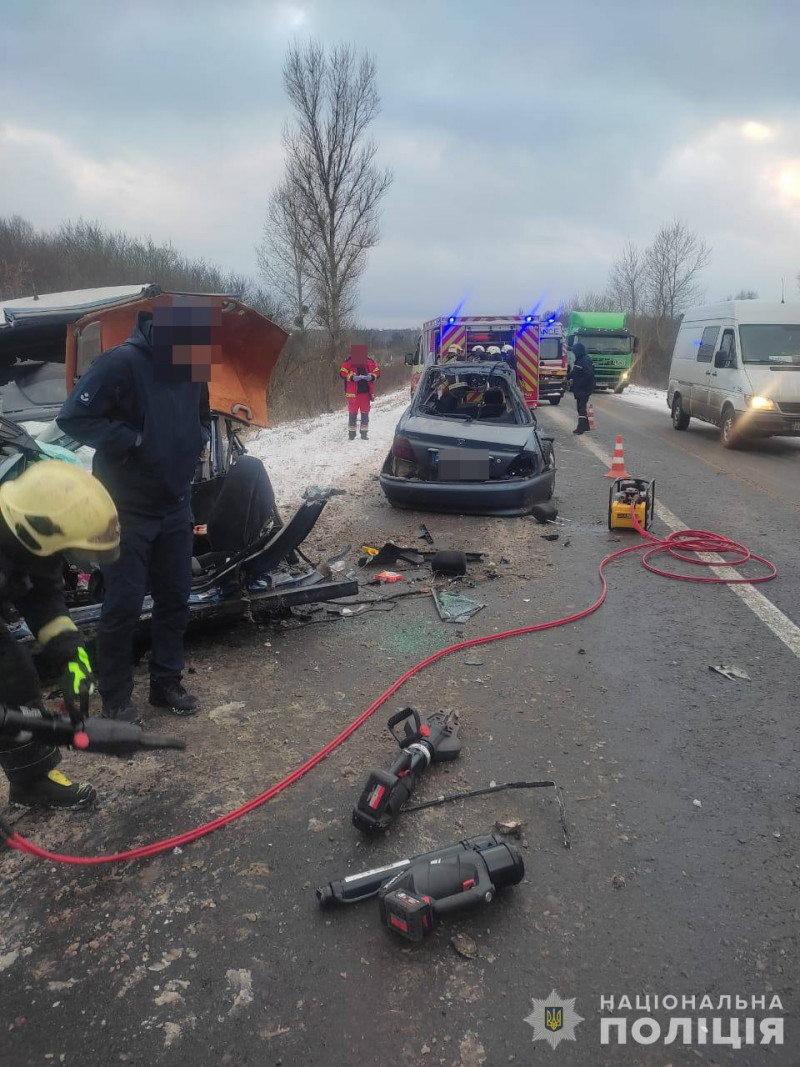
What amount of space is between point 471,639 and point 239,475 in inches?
71.0

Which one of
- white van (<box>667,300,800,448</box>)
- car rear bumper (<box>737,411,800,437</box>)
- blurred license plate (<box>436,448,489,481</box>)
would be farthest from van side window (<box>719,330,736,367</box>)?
blurred license plate (<box>436,448,489,481</box>)

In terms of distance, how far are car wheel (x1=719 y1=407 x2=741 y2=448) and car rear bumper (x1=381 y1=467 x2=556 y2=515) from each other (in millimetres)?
6274

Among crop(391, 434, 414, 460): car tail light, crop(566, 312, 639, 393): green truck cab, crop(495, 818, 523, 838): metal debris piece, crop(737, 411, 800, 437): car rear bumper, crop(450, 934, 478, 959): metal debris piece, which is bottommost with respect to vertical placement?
crop(450, 934, 478, 959): metal debris piece

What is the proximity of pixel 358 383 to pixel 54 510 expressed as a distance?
1038 cm

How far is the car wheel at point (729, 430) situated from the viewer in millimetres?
11648

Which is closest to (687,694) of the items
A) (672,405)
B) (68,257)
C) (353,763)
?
(353,763)

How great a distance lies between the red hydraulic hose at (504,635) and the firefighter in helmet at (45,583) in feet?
0.81

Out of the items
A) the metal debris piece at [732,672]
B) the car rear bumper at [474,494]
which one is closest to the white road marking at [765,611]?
the metal debris piece at [732,672]

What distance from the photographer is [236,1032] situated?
70.5 inches

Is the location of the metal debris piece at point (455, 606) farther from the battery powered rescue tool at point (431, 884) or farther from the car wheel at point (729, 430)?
the car wheel at point (729, 430)

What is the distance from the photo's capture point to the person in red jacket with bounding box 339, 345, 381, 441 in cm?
1219

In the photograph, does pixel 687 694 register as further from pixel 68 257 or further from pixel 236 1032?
pixel 68 257

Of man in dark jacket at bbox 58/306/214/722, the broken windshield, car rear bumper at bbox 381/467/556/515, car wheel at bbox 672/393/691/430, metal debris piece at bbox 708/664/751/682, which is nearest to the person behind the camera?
man in dark jacket at bbox 58/306/214/722

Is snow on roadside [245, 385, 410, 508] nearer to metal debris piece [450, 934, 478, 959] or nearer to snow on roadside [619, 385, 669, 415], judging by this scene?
metal debris piece [450, 934, 478, 959]
